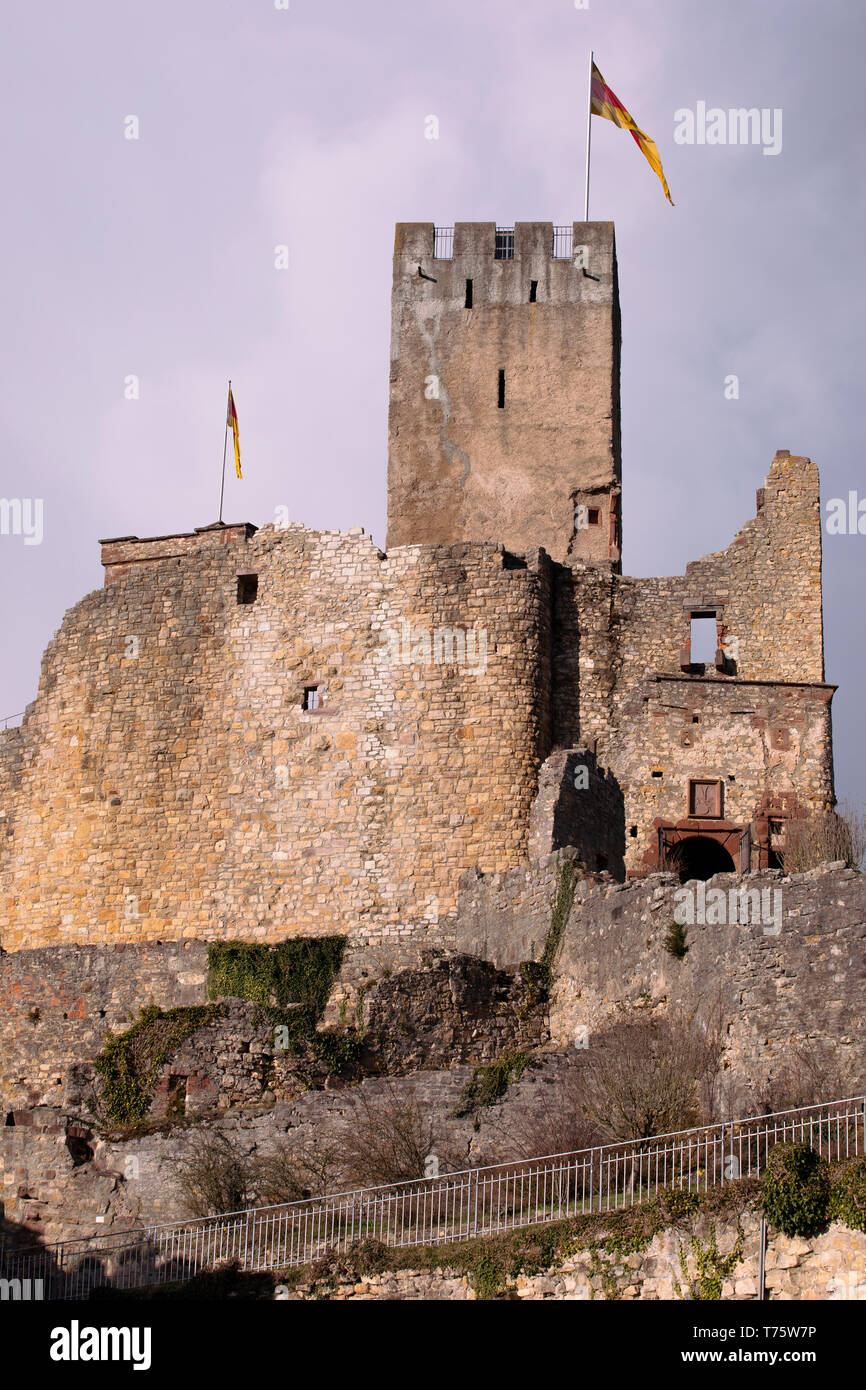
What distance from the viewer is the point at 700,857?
121ft

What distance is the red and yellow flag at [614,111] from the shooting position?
42.1 metres

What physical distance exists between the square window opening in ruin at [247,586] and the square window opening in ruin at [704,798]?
884 centimetres

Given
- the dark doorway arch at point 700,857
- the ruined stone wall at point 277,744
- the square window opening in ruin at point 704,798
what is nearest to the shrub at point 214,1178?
the ruined stone wall at point 277,744

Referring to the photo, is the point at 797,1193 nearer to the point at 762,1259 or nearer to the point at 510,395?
the point at 762,1259

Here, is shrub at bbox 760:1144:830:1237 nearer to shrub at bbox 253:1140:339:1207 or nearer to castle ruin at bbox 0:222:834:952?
shrub at bbox 253:1140:339:1207

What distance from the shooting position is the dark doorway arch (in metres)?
36.3

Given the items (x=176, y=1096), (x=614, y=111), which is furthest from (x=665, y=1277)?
(x=614, y=111)

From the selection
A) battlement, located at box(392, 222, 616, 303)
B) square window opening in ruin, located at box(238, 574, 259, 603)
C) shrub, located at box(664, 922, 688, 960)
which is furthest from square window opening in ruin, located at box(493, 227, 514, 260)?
shrub, located at box(664, 922, 688, 960)

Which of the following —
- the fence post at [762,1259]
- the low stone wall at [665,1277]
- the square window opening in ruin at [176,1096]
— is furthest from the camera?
the square window opening in ruin at [176,1096]

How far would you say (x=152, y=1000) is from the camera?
33094 mm

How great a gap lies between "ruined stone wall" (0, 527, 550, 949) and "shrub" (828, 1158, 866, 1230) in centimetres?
1402

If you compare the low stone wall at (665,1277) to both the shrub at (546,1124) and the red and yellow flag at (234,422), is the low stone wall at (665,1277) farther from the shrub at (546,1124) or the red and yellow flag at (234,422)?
the red and yellow flag at (234,422)

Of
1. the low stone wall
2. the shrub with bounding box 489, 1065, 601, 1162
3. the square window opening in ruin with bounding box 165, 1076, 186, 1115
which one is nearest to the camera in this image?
the low stone wall

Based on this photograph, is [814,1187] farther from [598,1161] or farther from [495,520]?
[495,520]
